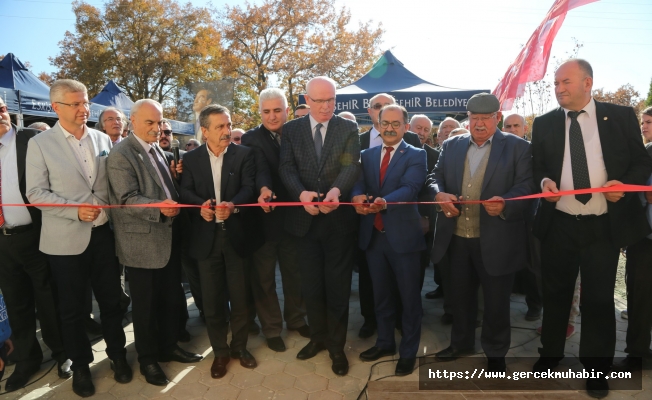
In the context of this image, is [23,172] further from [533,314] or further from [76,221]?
[533,314]

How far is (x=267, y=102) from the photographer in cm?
389

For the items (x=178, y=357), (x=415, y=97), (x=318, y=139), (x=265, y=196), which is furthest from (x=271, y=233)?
(x=415, y=97)

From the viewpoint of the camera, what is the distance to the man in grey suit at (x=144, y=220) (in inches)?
126

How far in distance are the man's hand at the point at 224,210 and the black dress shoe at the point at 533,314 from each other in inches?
128

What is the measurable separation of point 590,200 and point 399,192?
52.0 inches

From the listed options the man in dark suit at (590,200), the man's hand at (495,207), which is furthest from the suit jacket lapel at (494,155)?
the man in dark suit at (590,200)

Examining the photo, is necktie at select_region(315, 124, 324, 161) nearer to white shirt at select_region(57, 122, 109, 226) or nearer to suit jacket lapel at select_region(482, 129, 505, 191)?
suit jacket lapel at select_region(482, 129, 505, 191)

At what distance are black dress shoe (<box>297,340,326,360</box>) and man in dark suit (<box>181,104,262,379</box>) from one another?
1.32 ft

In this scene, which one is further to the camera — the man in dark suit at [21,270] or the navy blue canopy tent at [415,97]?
the navy blue canopy tent at [415,97]

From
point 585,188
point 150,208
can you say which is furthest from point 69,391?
point 585,188

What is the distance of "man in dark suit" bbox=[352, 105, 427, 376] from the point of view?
10.8 feet

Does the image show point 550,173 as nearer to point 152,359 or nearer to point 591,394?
point 591,394

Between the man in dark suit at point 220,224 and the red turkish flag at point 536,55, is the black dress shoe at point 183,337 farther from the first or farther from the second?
the red turkish flag at point 536,55

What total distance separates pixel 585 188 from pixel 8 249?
4.31 m
